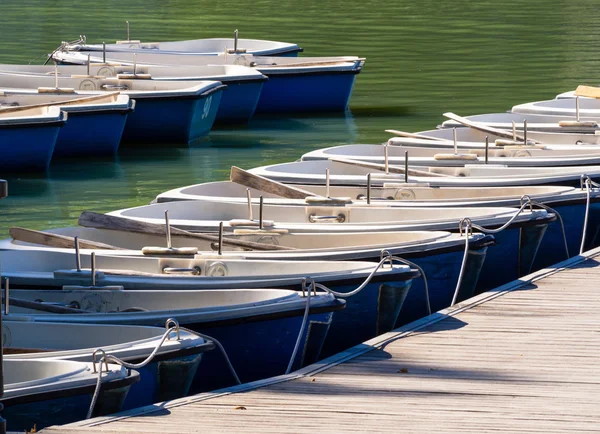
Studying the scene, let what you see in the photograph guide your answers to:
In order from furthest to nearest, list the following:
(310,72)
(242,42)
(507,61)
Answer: (507,61), (242,42), (310,72)

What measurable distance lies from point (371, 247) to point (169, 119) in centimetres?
782

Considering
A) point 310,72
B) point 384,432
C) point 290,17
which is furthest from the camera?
point 290,17

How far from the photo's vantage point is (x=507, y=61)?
926 inches

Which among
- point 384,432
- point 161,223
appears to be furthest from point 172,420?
point 161,223

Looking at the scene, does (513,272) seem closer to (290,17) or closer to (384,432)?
(384,432)

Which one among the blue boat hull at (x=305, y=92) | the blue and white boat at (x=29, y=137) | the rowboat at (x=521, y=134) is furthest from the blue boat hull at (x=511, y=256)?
the blue boat hull at (x=305, y=92)

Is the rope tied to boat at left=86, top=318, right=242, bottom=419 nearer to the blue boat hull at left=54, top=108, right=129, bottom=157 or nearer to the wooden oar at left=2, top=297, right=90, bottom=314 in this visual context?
the wooden oar at left=2, top=297, right=90, bottom=314

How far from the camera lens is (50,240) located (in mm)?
7445

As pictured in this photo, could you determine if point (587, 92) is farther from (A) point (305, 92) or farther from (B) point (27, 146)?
(B) point (27, 146)

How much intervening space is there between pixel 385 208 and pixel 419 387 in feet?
9.15

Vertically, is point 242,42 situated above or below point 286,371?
above

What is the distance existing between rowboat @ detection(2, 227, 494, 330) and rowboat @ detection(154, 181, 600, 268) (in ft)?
2.79

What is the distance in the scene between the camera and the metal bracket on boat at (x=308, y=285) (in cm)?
630

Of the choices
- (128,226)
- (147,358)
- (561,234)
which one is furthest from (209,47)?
(147,358)
